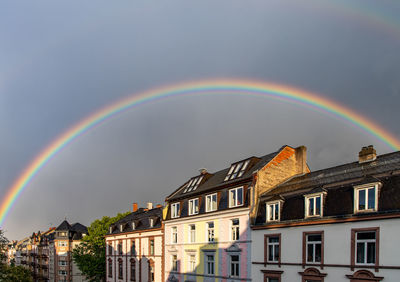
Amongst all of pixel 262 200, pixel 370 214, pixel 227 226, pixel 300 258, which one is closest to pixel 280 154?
pixel 262 200

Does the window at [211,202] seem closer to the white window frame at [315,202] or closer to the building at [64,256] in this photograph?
the white window frame at [315,202]

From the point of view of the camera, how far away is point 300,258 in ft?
84.5

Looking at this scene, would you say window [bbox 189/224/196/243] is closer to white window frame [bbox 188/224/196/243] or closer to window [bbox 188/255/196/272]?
white window frame [bbox 188/224/196/243]

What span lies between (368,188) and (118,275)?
4883cm

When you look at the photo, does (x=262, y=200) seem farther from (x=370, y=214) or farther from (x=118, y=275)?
(x=118, y=275)

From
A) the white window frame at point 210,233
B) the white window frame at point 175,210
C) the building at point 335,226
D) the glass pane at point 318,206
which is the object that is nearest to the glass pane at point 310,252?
the building at point 335,226

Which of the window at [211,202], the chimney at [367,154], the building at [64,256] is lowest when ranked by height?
the building at [64,256]

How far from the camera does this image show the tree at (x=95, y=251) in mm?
65500

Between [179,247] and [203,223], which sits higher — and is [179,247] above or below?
below

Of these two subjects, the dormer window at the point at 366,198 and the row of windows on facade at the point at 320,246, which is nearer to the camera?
the row of windows on facade at the point at 320,246

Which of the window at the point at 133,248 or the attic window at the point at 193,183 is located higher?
the attic window at the point at 193,183

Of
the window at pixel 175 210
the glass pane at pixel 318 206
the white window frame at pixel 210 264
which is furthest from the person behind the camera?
the window at pixel 175 210

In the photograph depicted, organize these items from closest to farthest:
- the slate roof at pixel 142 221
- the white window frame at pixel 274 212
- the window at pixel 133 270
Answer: the white window frame at pixel 274 212, the slate roof at pixel 142 221, the window at pixel 133 270

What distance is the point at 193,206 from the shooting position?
4028 cm
